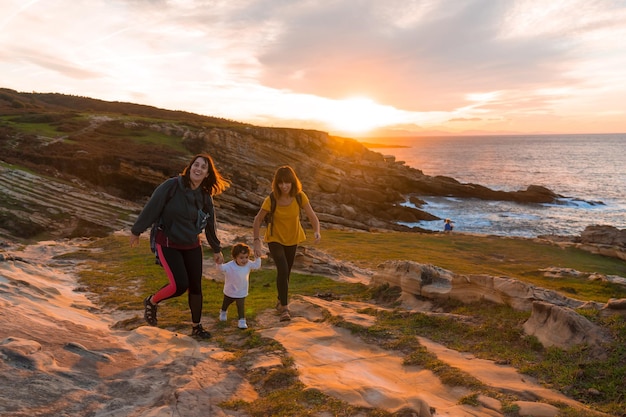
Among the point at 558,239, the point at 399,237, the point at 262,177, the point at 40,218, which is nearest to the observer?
the point at 40,218

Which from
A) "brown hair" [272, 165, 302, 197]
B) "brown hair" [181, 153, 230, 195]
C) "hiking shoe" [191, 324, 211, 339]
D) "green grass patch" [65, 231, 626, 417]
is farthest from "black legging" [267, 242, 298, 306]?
"hiking shoe" [191, 324, 211, 339]

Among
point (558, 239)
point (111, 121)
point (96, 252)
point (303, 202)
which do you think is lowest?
point (558, 239)

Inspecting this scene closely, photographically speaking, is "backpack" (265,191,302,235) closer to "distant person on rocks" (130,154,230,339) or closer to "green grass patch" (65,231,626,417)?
"distant person on rocks" (130,154,230,339)

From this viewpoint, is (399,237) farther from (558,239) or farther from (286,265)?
(286,265)

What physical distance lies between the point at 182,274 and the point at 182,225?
779 millimetres

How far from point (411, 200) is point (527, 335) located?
54.7 m

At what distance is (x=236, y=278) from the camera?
7277 millimetres

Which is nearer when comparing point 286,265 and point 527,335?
point 527,335

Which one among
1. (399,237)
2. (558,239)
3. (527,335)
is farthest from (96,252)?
(558,239)

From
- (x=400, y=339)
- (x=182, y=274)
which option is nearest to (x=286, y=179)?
(x=182, y=274)

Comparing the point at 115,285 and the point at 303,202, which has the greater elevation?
the point at 303,202

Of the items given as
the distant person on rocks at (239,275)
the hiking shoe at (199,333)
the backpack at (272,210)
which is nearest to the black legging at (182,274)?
the hiking shoe at (199,333)

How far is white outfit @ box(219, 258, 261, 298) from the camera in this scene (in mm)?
7242

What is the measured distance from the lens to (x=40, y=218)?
23.2 m
